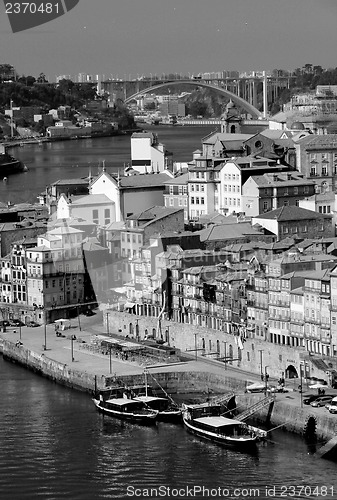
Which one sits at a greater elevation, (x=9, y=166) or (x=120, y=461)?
(x=9, y=166)

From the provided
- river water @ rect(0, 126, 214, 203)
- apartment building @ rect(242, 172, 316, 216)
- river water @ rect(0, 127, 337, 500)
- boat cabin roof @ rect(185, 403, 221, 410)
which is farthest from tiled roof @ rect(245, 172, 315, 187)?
river water @ rect(0, 126, 214, 203)

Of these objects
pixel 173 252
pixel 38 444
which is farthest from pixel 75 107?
pixel 38 444

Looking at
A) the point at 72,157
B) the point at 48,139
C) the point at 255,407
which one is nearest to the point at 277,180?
the point at 255,407

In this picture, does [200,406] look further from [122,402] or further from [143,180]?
[143,180]

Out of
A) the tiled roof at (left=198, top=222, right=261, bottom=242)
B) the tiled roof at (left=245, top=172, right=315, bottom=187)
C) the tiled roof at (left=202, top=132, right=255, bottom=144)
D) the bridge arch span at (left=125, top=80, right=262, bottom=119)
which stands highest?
the bridge arch span at (left=125, top=80, right=262, bottom=119)

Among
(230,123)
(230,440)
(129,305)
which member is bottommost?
(230,440)

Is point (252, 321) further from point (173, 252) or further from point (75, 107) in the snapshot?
point (75, 107)

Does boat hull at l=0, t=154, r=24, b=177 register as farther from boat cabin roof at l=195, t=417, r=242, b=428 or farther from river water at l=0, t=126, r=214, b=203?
boat cabin roof at l=195, t=417, r=242, b=428
